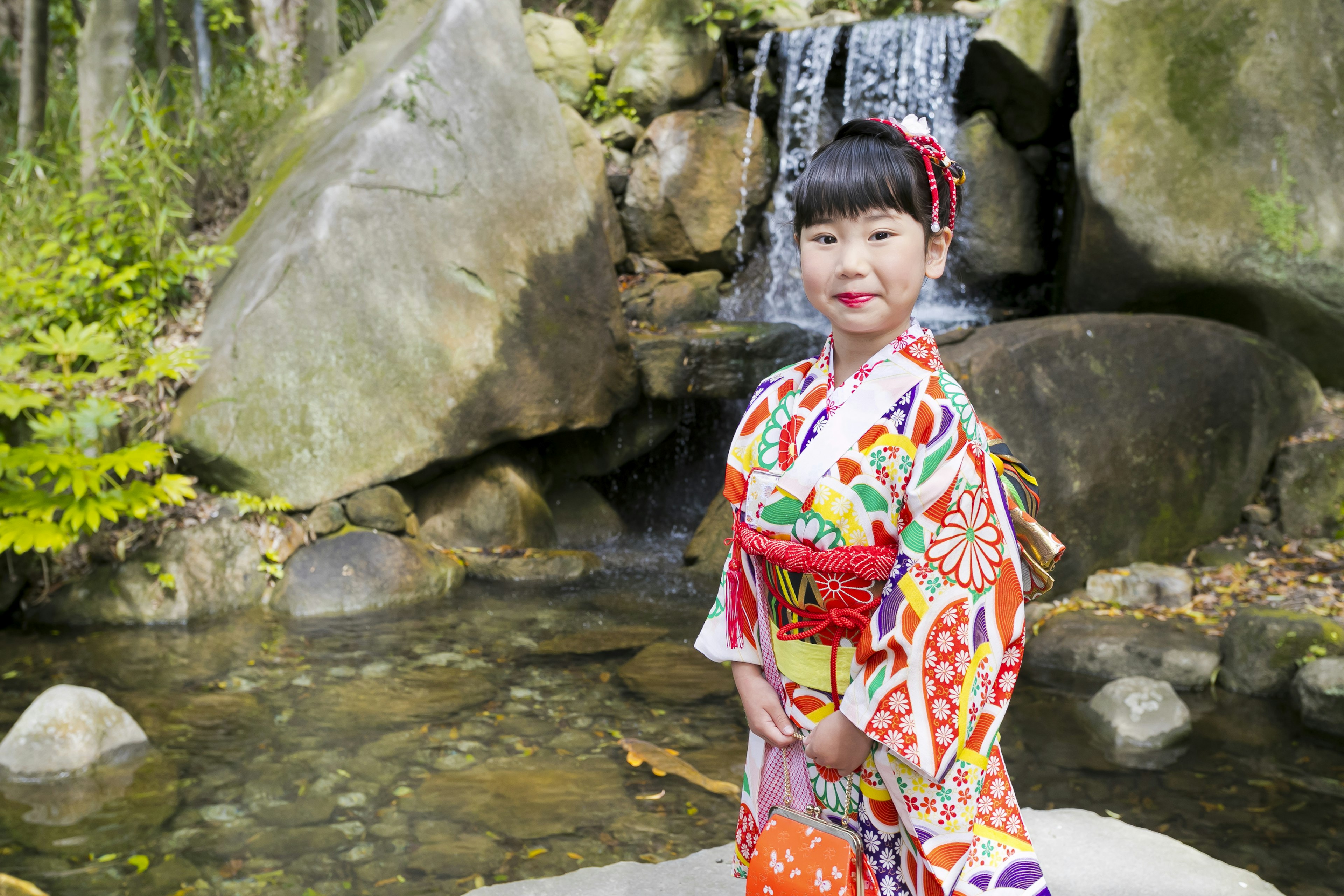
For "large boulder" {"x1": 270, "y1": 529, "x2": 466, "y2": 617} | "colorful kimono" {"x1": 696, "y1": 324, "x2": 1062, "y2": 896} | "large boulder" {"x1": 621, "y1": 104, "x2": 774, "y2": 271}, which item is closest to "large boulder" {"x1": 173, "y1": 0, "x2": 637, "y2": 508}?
"large boulder" {"x1": 270, "y1": 529, "x2": 466, "y2": 617}

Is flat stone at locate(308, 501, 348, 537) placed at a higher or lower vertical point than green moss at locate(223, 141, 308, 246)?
lower

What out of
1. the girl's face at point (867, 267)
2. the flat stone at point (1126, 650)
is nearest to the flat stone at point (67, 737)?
the girl's face at point (867, 267)

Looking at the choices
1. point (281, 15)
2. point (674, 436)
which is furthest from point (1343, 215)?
point (281, 15)

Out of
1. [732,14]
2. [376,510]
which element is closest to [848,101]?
[732,14]

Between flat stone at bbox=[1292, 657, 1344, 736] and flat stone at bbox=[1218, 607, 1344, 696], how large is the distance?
147mm

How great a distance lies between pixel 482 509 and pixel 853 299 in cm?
505

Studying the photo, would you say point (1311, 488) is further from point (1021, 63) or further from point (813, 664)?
point (813, 664)

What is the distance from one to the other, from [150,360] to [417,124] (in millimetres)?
2228

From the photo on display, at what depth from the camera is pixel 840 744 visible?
1561 mm

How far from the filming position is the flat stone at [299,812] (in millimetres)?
3369

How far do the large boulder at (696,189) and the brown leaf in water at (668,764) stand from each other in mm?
5603

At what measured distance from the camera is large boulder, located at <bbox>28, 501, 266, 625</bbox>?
17.2ft

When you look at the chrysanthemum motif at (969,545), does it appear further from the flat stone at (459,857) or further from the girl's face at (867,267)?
the flat stone at (459,857)

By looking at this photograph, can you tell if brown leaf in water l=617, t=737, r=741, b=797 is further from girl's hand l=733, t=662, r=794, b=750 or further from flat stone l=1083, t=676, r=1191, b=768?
girl's hand l=733, t=662, r=794, b=750
